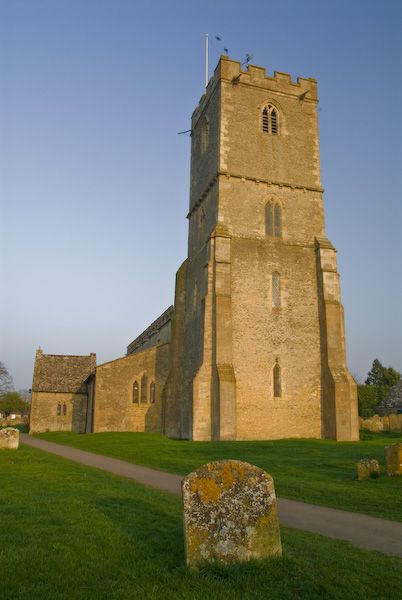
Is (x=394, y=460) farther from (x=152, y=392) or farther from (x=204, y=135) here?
(x=204, y=135)

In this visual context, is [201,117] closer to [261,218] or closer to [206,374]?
[261,218]

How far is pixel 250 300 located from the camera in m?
25.9

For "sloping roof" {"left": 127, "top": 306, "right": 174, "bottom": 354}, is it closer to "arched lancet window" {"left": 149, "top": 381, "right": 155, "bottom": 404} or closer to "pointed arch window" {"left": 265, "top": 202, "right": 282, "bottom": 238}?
"arched lancet window" {"left": 149, "top": 381, "right": 155, "bottom": 404}

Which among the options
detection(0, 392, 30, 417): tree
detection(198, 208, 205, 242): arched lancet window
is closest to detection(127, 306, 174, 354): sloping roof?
detection(198, 208, 205, 242): arched lancet window

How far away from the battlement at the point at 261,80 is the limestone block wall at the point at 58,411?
27.4 m

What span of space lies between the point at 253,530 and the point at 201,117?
30.9m

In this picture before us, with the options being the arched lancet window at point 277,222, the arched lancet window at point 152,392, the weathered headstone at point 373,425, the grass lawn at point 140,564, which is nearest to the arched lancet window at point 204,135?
the arched lancet window at point 277,222

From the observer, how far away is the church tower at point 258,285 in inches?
957

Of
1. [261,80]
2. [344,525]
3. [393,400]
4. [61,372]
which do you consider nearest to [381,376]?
[393,400]

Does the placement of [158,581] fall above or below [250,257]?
below

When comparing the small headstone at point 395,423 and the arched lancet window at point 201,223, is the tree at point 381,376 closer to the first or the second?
the small headstone at point 395,423

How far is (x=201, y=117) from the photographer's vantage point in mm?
32562

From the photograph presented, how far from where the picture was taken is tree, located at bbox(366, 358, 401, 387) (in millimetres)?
68750

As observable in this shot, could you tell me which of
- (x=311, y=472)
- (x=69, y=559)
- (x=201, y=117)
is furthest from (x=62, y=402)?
(x=69, y=559)
